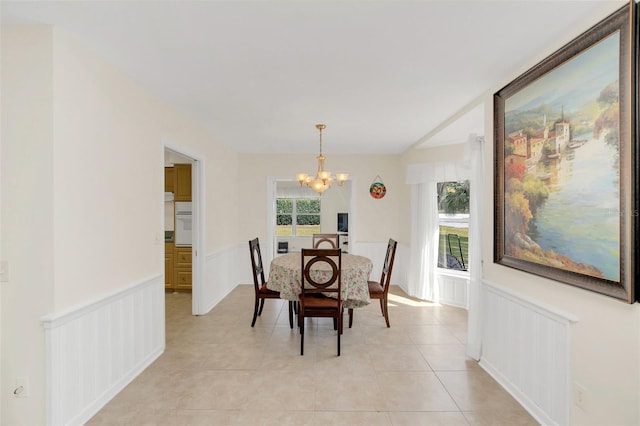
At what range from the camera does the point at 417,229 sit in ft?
17.0

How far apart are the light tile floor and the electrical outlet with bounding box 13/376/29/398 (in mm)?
460

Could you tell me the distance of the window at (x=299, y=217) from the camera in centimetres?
850

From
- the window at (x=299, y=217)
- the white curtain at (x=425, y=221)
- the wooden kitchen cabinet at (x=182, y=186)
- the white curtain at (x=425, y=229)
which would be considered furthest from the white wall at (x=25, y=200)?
the window at (x=299, y=217)

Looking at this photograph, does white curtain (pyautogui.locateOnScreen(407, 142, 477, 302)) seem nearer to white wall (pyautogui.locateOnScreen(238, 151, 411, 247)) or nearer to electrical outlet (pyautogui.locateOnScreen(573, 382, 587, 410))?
white wall (pyautogui.locateOnScreen(238, 151, 411, 247))

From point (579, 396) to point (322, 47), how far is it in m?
2.60

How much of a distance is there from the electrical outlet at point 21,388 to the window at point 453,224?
4.78 metres

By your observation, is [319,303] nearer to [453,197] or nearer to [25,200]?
[25,200]

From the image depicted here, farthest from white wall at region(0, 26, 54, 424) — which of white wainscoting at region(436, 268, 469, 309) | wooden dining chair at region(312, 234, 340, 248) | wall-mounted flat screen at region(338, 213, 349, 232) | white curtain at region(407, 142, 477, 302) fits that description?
→ wall-mounted flat screen at region(338, 213, 349, 232)

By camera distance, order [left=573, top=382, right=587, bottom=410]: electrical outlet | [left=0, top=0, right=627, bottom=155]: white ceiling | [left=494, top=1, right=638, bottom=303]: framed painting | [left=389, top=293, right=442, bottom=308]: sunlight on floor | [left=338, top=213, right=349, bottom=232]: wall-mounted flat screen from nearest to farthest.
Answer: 1. [left=494, top=1, right=638, bottom=303]: framed painting
2. [left=0, top=0, right=627, bottom=155]: white ceiling
3. [left=573, top=382, right=587, bottom=410]: electrical outlet
4. [left=389, top=293, right=442, bottom=308]: sunlight on floor
5. [left=338, top=213, right=349, bottom=232]: wall-mounted flat screen

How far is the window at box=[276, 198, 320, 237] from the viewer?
8500mm

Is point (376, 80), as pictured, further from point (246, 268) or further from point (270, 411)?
point (246, 268)

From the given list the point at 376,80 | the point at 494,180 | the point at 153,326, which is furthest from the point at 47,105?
the point at 494,180

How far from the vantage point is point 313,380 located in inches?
105

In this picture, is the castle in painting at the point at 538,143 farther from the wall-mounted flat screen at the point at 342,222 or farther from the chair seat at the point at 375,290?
the wall-mounted flat screen at the point at 342,222
